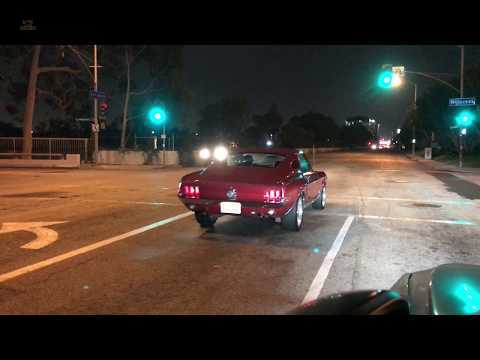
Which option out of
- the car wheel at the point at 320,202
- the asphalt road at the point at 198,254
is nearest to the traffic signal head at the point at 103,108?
the asphalt road at the point at 198,254

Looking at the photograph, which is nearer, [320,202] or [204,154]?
[320,202]

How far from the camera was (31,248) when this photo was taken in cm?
823

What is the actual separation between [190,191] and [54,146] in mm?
31927

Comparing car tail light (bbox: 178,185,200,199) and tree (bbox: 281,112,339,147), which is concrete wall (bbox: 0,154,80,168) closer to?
car tail light (bbox: 178,185,200,199)

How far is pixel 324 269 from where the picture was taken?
7.07m

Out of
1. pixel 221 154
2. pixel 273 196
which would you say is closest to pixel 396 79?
pixel 221 154

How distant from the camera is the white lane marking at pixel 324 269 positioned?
584cm

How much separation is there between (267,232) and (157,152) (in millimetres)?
29770

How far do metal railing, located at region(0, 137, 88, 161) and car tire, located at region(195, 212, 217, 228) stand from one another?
99.7 feet

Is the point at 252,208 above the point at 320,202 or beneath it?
above

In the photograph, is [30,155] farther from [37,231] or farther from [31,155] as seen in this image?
[37,231]

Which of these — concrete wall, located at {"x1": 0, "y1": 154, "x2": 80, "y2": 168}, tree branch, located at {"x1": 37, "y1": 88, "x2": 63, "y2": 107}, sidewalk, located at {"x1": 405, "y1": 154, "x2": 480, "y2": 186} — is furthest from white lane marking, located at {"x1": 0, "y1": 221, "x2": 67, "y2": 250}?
tree branch, located at {"x1": 37, "y1": 88, "x2": 63, "y2": 107}

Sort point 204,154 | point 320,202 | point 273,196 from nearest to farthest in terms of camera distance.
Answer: point 273,196 < point 320,202 < point 204,154

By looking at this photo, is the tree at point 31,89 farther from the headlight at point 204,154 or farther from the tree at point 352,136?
the tree at point 352,136
